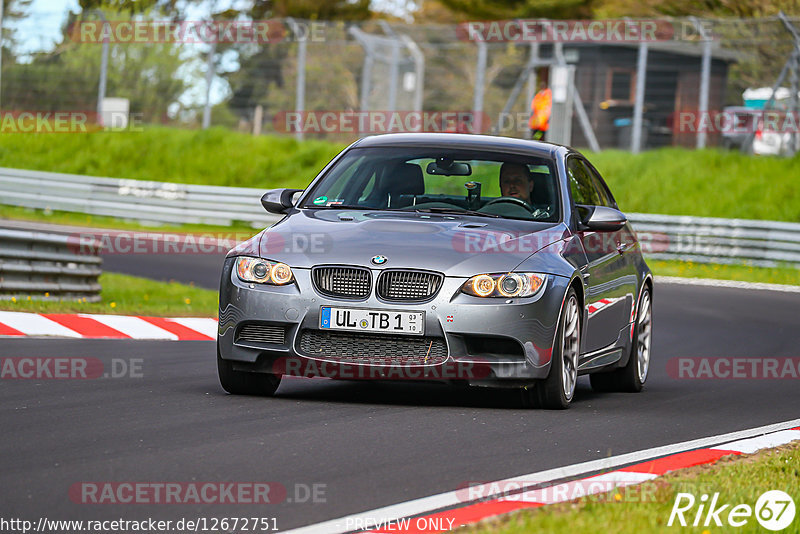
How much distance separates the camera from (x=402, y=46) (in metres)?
29.6

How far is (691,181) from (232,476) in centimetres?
2375

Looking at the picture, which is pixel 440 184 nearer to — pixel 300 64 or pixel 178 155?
pixel 300 64

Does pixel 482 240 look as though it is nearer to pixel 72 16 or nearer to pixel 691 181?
pixel 691 181

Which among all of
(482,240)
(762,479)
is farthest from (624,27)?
(762,479)

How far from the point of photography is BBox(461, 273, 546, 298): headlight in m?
7.97

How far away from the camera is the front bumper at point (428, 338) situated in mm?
7934

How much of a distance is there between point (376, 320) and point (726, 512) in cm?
293

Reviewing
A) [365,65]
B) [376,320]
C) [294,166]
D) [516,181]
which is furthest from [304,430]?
[294,166]

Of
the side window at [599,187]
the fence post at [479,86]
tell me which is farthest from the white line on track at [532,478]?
the fence post at [479,86]

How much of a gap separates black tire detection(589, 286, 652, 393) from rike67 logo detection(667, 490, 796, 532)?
179 inches
